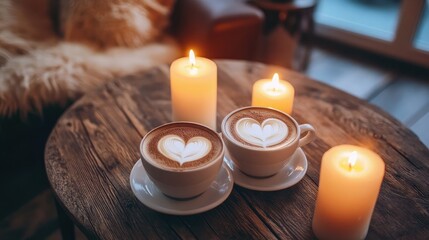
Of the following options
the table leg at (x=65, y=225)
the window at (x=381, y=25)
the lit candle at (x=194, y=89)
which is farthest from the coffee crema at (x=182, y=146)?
the window at (x=381, y=25)

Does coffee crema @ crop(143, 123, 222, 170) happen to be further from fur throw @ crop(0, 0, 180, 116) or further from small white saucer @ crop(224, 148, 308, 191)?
fur throw @ crop(0, 0, 180, 116)

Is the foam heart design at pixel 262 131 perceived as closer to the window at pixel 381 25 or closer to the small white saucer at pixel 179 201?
the small white saucer at pixel 179 201

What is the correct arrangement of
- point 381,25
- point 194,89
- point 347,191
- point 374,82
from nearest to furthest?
1. point 347,191
2. point 194,89
3. point 374,82
4. point 381,25

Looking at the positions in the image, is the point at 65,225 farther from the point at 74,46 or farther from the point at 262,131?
the point at 74,46

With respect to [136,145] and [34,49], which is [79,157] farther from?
[34,49]

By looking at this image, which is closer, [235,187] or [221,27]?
[235,187]

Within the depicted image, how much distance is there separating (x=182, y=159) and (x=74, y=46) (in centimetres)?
101

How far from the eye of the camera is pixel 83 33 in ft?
5.23

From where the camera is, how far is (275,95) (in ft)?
2.99

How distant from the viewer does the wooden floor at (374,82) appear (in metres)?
1.78

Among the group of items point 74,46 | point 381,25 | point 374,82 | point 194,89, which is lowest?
point 374,82

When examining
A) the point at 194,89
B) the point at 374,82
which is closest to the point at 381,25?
the point at 374,82

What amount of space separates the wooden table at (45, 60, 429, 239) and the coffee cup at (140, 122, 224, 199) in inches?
2.6

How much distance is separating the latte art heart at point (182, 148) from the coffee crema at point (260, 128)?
57 millimetres
